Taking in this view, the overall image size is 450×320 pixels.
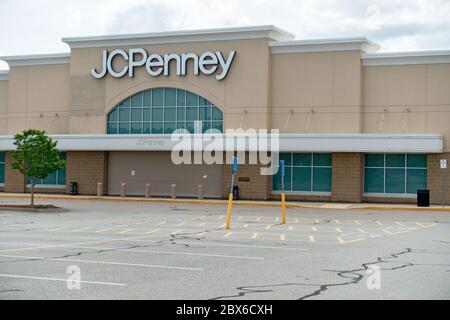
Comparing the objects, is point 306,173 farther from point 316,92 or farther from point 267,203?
point 316,92

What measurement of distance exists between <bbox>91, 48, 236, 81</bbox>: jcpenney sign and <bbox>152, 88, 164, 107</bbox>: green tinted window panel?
42.4 inches

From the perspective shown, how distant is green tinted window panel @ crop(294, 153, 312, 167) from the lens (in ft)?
142

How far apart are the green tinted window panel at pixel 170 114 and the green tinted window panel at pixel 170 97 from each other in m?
0.26

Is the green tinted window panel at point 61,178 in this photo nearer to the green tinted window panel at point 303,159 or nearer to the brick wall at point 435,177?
the green tinted window panel at point 303,159

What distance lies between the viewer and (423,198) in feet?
125

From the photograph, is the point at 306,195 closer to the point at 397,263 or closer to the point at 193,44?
the point at 193,44

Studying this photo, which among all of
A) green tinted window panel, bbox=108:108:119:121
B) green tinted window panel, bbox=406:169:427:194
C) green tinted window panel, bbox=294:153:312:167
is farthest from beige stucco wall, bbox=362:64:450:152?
green tinted window panel, bbox=108:108:119:121

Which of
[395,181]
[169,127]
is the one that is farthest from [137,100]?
[395,181]

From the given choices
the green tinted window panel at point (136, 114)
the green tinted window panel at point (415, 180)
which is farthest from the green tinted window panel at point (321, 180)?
the green tinted window panel at point (136, 114)

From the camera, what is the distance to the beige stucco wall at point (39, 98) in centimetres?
4919

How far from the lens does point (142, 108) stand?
154ft

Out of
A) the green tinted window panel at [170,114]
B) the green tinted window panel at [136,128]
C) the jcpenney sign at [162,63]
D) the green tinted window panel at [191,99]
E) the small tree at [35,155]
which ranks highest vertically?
the jcpenney sign at [162,63]
